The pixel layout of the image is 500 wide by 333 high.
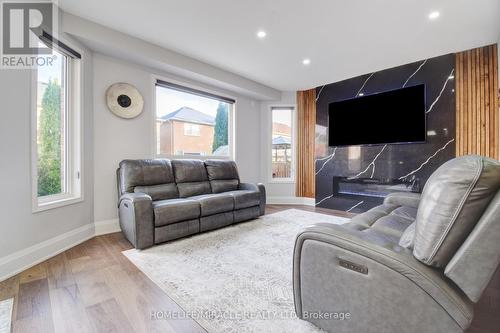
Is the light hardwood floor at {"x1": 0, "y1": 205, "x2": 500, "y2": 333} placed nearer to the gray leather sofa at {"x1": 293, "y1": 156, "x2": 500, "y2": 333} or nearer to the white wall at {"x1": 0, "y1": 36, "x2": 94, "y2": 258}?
the white wall at {"x1": 0, "y1": 36, "x2": 94, "y2": 258}

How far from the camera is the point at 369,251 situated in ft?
3.27

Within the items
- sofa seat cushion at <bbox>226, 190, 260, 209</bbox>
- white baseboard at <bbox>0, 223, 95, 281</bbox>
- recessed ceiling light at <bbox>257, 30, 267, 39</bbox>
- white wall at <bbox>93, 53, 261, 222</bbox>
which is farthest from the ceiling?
white baseboard at <bbox>0, 223, 95, 281</bbox>

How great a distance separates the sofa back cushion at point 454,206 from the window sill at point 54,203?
3.05m

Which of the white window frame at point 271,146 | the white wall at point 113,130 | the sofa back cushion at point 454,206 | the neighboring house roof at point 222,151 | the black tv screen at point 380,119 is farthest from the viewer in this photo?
the white window frame at point 271,146

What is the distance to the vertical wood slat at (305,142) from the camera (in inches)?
195

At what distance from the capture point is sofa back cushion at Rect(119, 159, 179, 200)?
9.34ft

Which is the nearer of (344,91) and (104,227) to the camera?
(104,227)

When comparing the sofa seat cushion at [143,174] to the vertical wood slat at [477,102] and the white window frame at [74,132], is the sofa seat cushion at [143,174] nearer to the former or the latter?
the white window frame at [74,132]

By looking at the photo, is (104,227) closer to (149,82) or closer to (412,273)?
(149,82)

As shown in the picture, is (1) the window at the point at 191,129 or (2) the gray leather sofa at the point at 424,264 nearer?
(2) the gray leather sofa at the point at 424,264

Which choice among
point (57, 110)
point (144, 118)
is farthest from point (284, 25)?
point (57, 110)

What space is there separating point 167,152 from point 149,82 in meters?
1.12
